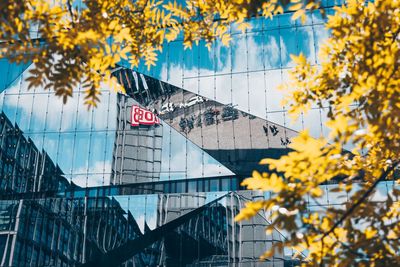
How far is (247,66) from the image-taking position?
2372cm

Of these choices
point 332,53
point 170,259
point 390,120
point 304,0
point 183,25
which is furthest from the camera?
point 170,259

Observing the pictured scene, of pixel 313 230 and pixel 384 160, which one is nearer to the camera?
pixel 313 230

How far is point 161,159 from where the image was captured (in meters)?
23.4

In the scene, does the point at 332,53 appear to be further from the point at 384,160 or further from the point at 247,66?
the point at 247,66

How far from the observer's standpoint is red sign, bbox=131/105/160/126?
931 inches

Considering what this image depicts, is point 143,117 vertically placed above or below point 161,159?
above

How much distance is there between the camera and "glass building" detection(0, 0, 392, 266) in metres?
21.2

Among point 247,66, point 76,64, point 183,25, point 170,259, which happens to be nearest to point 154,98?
point 247,66

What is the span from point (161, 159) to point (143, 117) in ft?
7.13

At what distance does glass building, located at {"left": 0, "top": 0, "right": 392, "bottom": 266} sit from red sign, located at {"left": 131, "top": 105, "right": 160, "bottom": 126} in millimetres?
58

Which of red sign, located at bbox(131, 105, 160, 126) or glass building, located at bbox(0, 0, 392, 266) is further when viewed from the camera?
red sign, located at bbox(131, 105, 160, 126)

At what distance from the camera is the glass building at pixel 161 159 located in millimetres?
21250

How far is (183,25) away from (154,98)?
56.8 feet

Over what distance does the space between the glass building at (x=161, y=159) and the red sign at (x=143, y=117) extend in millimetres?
58
